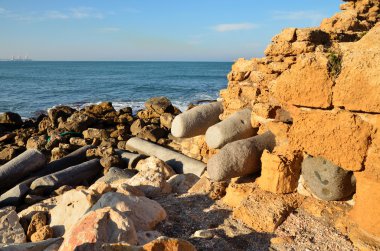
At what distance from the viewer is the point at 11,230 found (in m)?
5.34

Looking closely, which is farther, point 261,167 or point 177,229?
point 261,167

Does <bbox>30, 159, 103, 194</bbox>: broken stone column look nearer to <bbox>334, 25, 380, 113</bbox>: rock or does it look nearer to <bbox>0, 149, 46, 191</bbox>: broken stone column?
<bbox>0, 149, 46, 191</bbox>: broken stone column

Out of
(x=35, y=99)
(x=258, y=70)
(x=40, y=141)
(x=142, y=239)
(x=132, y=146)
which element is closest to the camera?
(x=142, y=239)

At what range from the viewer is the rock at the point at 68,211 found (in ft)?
16.9

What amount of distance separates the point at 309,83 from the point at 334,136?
2.52 ft

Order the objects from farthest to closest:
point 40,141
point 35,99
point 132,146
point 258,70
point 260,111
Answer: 1. point 35,99
2. point 40,141
3. point 132,146
4. point 258,70
5. point 260,111

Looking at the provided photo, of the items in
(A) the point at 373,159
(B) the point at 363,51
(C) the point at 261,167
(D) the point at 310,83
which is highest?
(B) the point at 363,51

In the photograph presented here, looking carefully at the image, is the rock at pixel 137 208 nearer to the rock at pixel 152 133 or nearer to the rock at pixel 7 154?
the rock at pixel 152 133

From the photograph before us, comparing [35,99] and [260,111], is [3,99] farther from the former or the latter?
[260,111]

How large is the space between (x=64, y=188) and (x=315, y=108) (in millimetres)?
6713

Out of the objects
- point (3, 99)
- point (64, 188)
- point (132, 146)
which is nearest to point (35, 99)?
point (3, 99)

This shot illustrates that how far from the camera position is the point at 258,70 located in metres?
7.16

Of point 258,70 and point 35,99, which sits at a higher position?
point 258,70

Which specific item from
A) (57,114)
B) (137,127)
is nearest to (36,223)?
(137,127)
